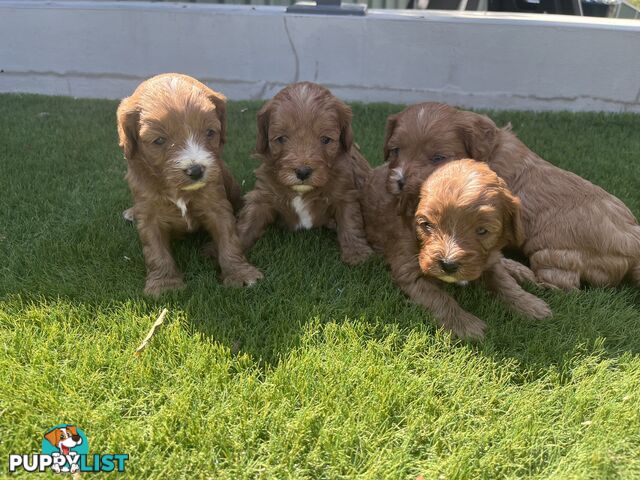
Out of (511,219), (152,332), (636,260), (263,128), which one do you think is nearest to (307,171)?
(263,128)

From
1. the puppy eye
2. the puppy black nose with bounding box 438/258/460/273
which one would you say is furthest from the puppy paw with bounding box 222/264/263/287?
the puppy black nose with bounding box 438/258/460/273

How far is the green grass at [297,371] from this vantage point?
2652 millimetres

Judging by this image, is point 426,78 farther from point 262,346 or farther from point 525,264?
point 262,346

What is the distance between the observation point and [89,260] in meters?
4.11

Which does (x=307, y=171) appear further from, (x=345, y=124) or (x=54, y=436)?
(x=54, y=436)

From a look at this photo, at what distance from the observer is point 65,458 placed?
2555 millimetres

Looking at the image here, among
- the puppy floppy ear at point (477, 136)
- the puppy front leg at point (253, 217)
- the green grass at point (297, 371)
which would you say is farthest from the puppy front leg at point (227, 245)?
the puppy floppy ear at point (477, 136)

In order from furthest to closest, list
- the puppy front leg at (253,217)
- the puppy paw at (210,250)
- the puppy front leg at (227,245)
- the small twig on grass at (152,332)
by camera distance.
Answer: the puppy front leg at (253,217), the puppy paw at (210,250), the puppy front leg at (227,245), the small twig on grass at (152,332)

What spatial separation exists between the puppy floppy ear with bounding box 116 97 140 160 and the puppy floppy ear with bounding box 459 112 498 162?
2551mm

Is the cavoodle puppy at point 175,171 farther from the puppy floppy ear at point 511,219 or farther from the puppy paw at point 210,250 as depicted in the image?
the puppy floppy ear at point 511,219

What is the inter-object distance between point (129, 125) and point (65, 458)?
2238 mm

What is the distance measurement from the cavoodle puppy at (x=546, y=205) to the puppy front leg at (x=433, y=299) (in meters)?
0.47

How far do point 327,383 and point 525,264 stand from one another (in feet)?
7.66

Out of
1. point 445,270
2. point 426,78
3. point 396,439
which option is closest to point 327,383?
point 396,439
